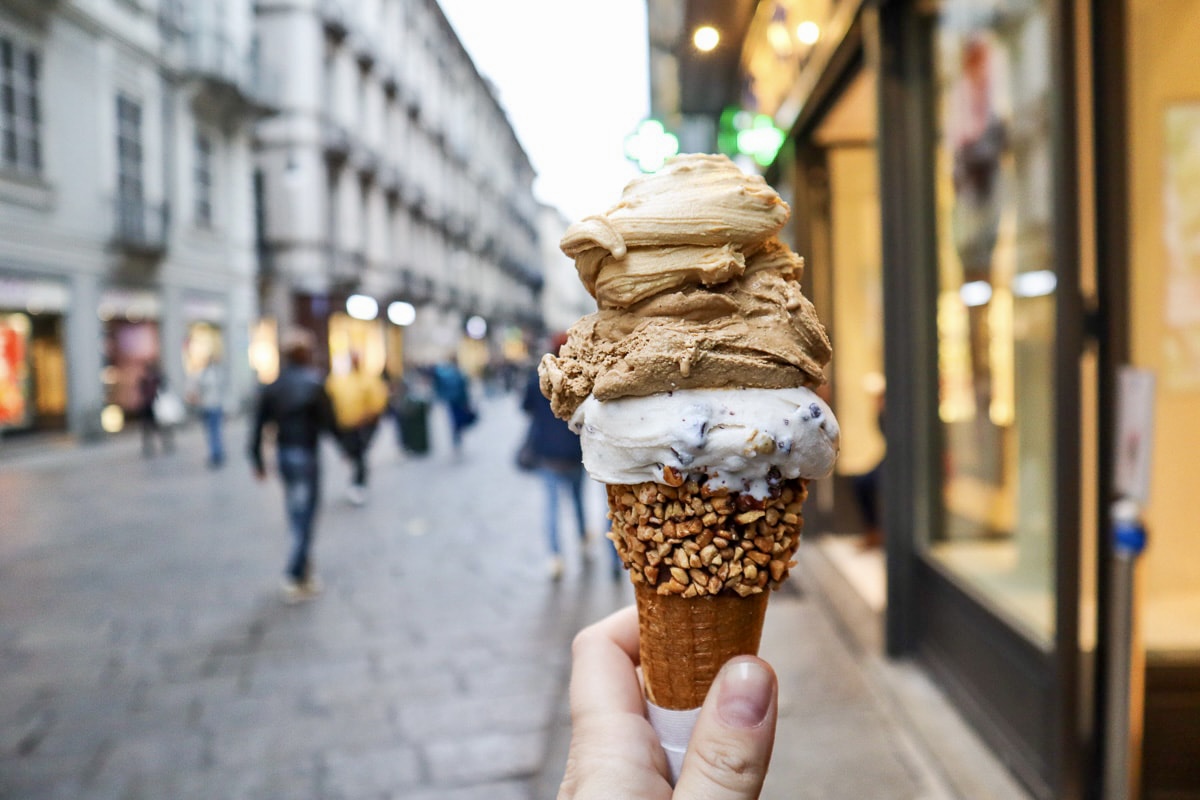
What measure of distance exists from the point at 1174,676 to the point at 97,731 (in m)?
4.35

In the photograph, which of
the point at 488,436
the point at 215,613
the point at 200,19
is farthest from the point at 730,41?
the point at 200,19

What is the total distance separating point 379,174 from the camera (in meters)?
28.5

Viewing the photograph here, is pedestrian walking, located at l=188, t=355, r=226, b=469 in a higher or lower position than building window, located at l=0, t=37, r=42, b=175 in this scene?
lower

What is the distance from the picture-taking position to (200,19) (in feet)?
62.1

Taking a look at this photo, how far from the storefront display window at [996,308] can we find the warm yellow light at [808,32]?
152 centimetres

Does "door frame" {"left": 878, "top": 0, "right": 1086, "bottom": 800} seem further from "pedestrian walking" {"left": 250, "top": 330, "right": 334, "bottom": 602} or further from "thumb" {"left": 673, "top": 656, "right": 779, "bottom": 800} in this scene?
"pedestrian walking" {"left": 250, "top": 330, "right": 334, "bottom": 602}

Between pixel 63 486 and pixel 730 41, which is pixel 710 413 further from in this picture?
pixel 63 486

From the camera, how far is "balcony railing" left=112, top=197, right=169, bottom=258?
15953mm

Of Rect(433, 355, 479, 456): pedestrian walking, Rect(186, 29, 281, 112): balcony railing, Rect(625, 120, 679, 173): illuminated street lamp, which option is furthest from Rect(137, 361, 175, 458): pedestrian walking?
Rect(625, 120, 679, 173): illuminated street lamp

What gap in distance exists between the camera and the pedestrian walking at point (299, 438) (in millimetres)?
5637

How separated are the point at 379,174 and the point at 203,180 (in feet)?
30.3

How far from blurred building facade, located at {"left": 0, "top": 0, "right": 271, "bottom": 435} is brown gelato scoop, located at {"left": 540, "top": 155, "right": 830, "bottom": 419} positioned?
15.2 m

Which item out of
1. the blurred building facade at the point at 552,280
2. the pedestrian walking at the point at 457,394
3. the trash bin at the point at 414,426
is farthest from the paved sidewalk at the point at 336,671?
the blurred building facade at the point at 552,280

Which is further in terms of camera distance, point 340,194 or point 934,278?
point 340,194
